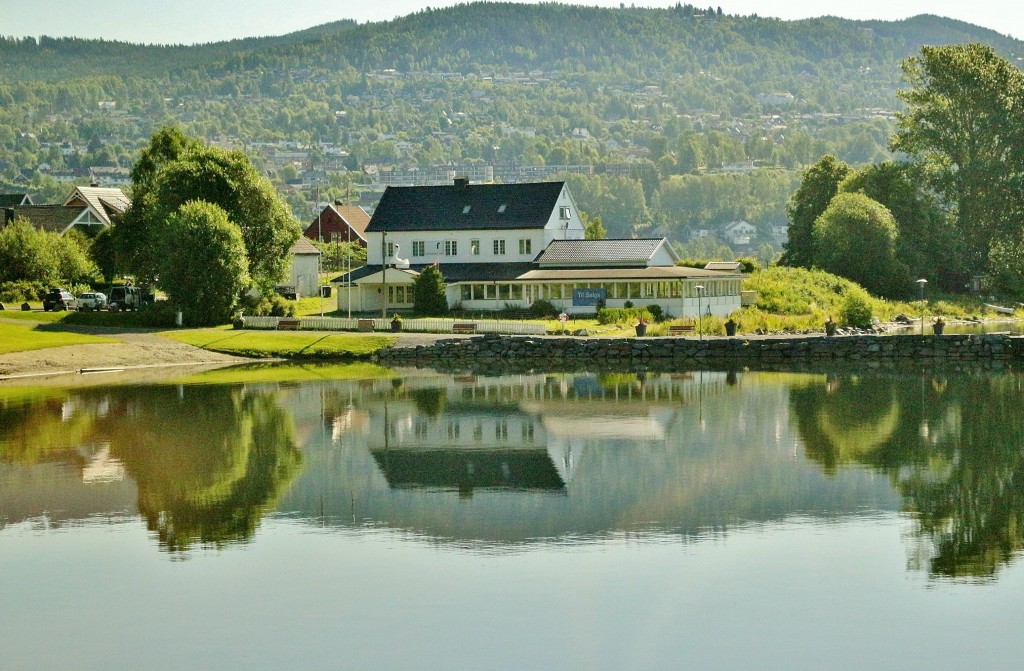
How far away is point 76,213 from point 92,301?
32.4m

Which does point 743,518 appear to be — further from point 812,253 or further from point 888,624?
point 812,253

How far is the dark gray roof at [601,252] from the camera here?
246ft

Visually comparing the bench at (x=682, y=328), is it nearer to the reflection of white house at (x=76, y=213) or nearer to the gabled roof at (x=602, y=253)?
the gabled roof at (x=602, y=253)

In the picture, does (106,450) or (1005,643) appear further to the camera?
(106,450)

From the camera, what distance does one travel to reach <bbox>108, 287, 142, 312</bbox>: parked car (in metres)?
80.1

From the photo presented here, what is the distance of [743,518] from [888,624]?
6129mm

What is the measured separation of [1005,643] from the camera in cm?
1708

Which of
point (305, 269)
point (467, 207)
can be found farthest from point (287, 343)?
point (305, 269)

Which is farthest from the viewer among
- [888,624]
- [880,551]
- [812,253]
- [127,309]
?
[812,253]

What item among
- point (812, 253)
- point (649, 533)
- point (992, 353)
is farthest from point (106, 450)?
point (812, 253)

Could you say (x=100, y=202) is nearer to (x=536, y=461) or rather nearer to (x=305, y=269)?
(x=305, y=269)

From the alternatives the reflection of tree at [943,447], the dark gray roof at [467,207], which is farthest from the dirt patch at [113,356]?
the reflection of tree at [943,447]

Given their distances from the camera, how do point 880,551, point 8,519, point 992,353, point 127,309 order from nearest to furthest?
1. point 880,551
2. point 8,519
3. point 992,353
4. point 127,309

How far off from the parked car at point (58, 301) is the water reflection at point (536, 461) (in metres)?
30.6
